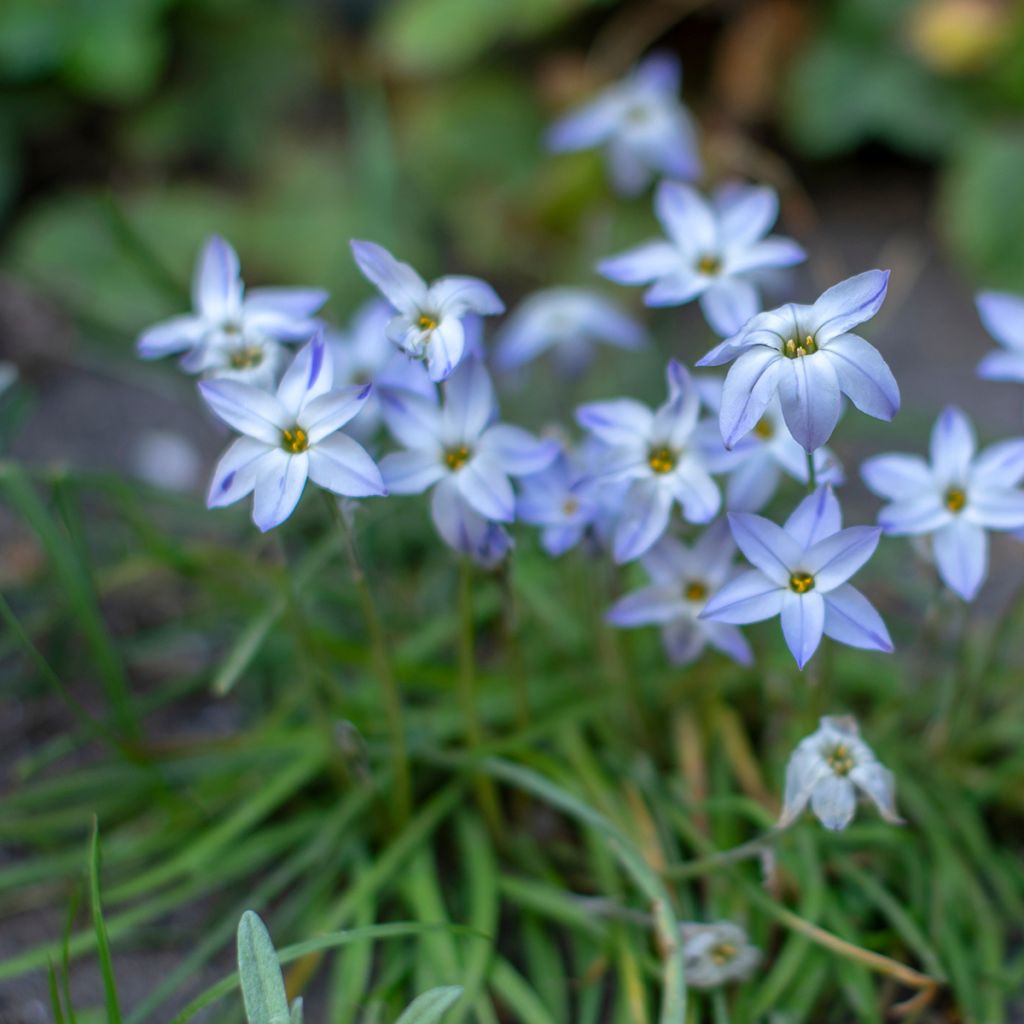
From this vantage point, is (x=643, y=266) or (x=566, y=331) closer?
(x=643, y=266)

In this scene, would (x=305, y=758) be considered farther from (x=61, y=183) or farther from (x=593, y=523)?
(x=61, y=183)

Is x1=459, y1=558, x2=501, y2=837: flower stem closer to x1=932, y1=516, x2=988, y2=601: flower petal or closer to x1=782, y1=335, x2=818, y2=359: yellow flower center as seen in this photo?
x1=782, y1=335, x2=818, y2=359: yellow flower center

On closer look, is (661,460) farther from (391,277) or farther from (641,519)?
(391,277)

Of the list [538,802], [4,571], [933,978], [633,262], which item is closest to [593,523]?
[633,262]

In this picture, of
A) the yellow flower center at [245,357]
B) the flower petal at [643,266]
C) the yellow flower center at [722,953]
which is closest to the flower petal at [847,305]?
the flower petal at [643,266]

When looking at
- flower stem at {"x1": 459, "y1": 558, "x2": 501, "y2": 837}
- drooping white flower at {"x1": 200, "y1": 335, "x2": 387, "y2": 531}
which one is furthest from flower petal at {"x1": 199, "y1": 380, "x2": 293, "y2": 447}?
flower stem at {"x1": 459, "y1": 558, "x2": 501, "y2": 837}

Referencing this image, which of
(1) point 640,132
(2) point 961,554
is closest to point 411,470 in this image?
(2) point 961,554
